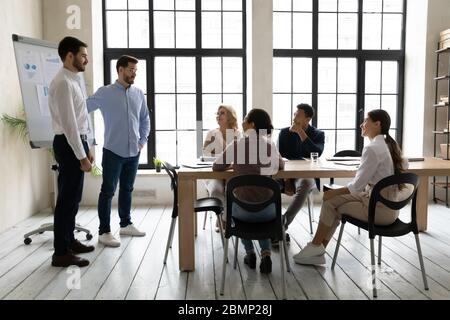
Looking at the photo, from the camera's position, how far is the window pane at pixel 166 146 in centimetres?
588

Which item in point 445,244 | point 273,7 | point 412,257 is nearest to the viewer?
point 412,257

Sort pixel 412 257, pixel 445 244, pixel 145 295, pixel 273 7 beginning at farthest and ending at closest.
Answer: pixel 273 7 < pixel 445 244 < pixel 412 257 < pixel 145 295

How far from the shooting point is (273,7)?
5.70 meters

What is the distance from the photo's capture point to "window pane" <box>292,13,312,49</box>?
5801mm

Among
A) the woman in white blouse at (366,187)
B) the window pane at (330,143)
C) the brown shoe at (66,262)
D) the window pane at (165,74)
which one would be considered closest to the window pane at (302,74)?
the window pane at (330,143)

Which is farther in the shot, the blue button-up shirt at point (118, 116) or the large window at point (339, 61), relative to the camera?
the large window at point (339, 61)

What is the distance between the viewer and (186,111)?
5.86 metres

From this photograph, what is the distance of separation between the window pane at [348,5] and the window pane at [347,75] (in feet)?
2.23

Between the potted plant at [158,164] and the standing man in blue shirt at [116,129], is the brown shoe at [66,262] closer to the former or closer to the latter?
the standing man in blue shirt at [116,129]

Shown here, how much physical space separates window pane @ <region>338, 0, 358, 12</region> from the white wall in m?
3.96

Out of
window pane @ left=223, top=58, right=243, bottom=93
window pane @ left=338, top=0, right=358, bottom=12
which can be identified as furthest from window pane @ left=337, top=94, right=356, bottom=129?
window pane @ left=223, top=58, right=243, bottom=93

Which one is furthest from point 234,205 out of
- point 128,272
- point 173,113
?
point 173,113

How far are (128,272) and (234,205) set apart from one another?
3.10 feet
